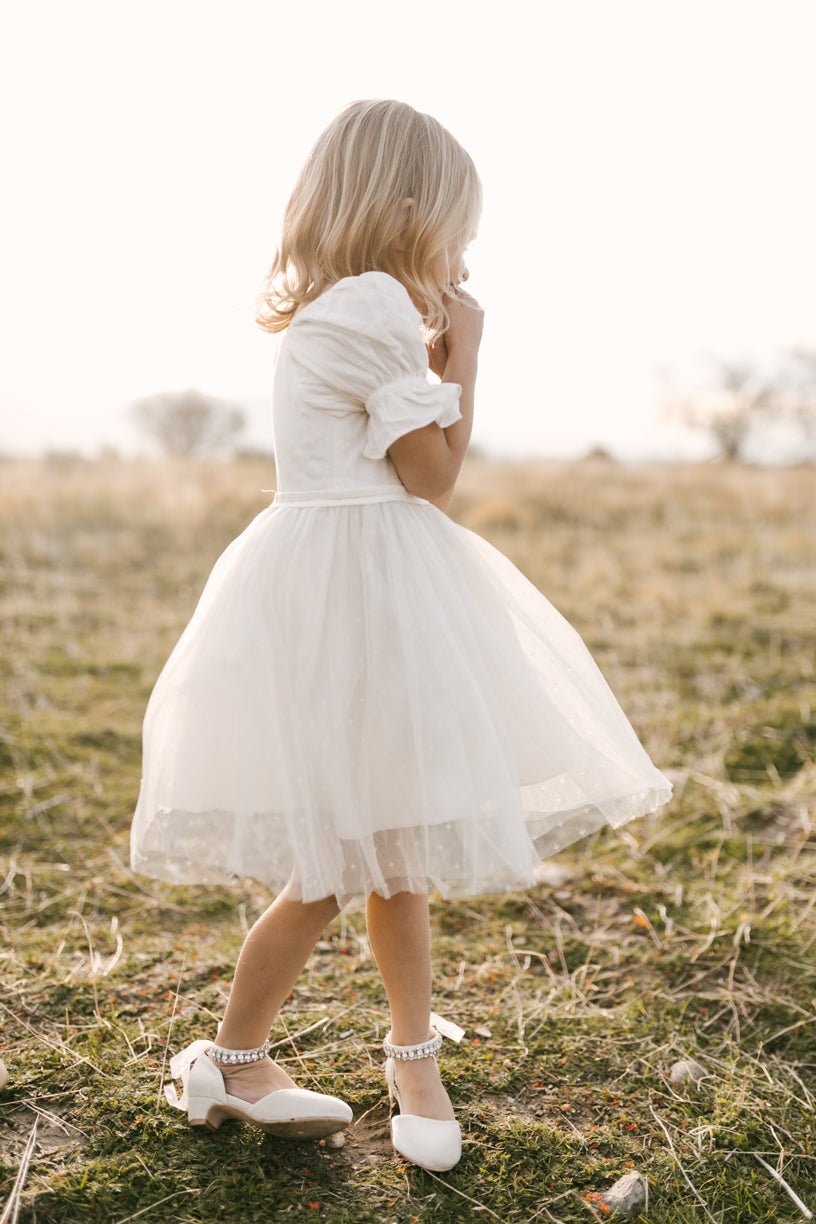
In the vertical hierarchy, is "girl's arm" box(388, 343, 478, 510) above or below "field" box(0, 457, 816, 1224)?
above

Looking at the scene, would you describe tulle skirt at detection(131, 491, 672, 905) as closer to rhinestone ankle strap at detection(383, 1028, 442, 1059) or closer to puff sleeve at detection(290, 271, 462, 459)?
puff sleeve at detection(290, 271, 462, 459)

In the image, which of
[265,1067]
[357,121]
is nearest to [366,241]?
[357,121]

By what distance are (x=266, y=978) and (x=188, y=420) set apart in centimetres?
1624

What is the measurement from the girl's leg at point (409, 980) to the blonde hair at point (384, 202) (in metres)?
1.11

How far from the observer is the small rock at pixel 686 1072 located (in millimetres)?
2146

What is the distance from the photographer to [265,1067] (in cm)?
191

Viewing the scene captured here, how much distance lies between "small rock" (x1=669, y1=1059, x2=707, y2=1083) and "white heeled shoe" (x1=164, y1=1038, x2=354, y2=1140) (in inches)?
28.1

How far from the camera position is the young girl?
1751 millimetres

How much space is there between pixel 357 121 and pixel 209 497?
6704mm

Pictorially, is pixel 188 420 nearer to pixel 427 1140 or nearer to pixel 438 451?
pixel 438 451

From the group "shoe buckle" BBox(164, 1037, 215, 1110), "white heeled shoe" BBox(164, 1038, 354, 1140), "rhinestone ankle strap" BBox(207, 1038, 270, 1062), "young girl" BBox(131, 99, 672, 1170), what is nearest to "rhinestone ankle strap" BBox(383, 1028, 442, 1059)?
"young girl" BBox(131, 99, 672, 1170)

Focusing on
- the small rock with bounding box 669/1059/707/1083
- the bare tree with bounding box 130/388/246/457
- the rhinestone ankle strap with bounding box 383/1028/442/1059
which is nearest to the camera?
the rhinestone ankle strap with bounding box 383/1028/442/1059

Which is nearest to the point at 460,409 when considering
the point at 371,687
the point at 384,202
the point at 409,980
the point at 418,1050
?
the point at 384,202

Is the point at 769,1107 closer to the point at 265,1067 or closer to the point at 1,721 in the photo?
the point at 265,1067
